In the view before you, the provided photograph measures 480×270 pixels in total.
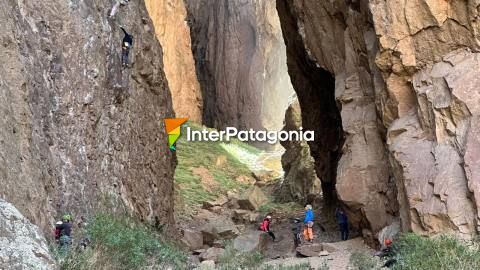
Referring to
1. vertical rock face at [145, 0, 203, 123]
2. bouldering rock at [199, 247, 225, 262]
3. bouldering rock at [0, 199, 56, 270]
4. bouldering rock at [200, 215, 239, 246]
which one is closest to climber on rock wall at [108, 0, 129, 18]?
bouldering rock at [199, 247, 225, 262]

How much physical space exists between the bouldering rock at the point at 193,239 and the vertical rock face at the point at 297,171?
10.9 meters

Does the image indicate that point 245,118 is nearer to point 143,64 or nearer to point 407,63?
point 143,64

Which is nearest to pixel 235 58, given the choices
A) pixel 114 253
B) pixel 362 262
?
pixel 362 262

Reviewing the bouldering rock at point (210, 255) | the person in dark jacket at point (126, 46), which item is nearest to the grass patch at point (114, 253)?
the bouldering rock at point (210, 255)

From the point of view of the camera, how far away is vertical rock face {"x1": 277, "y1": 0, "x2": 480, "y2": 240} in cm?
1225

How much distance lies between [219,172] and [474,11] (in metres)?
25.2

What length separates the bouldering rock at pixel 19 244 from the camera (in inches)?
210

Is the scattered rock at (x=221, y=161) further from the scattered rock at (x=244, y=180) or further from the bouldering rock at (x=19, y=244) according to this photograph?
the bouldering rock at (x=19, y=244)

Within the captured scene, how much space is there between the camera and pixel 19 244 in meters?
5.54

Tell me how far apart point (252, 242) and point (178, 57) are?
2450 centimetres

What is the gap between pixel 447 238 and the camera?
35.4 ft

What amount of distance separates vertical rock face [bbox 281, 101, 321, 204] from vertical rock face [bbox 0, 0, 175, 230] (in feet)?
50.7

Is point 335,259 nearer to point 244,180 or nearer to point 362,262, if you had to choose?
point 362,262

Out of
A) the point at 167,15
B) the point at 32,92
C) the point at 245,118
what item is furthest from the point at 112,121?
the point at 245,118
